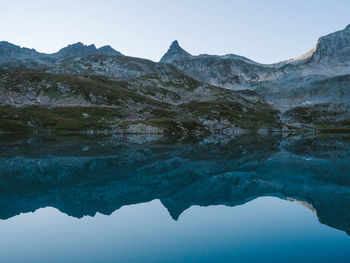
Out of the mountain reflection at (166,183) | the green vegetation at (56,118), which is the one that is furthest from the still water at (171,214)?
the green vegetation at (56,118)

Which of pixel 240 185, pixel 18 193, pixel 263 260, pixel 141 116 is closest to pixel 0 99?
pixel 141 116

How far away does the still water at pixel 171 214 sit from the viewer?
16562 mm

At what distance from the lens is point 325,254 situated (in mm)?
16203

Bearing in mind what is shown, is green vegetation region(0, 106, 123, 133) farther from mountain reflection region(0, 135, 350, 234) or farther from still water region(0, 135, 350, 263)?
still water region(0, 135, 350, 263)

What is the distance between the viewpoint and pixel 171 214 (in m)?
24.1

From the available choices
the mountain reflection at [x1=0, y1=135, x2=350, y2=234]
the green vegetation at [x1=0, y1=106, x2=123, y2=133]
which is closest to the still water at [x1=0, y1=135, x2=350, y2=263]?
the mountain reflection at [x1=0, y1=135, x2=350, y2=234]

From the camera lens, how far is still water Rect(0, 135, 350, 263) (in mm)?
16562

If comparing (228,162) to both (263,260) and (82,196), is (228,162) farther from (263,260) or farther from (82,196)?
(263,260)

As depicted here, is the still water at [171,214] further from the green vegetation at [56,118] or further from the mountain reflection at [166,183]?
the green vegetation at [56,118]

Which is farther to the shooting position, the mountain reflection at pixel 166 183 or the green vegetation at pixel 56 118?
the green vegetation at pixel 56 118

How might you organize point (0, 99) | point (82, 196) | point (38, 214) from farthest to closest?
point (0, 99) → point (82, 196) → point (38, 214)

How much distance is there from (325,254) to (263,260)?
4.38 m

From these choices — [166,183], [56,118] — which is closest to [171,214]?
[166,183]

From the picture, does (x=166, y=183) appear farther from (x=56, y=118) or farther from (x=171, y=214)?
(x=56, y=118)
